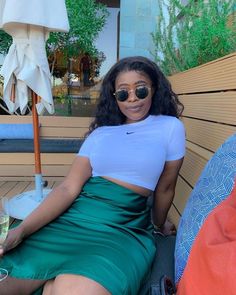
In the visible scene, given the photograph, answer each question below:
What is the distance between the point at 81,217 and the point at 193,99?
1086 millimetres

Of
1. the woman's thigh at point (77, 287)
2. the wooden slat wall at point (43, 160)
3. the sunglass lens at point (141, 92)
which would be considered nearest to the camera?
the woman's thigh at point (77, 287)

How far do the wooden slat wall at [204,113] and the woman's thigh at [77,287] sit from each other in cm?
Answer: 88

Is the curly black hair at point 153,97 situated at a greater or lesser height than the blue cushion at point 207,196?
greater

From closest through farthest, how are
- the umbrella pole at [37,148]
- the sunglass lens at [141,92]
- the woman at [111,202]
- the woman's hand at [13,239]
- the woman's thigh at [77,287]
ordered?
the woman's thigh at [77,287], the woman at [111,202], the woman's hand at [13,239], the sunglass lens at [141,92], the umbrella pole at [37,148]

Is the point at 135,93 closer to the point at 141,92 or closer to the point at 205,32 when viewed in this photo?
the point at 141,92

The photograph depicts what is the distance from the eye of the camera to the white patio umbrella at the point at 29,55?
7.77 ft

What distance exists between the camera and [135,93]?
179 cm

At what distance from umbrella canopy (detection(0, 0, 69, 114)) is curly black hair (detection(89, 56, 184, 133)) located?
0.75 meters

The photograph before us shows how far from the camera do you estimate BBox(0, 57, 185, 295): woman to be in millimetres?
1248

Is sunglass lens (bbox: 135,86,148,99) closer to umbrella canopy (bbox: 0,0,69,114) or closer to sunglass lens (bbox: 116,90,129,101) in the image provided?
sunglass lens (bbox: 116,90,129,101)

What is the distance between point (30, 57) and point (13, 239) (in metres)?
1.66

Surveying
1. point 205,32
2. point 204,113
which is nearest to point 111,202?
point 204,113

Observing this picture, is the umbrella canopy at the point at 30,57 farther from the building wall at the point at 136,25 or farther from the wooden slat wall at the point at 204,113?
the building wall at the point at 136,25

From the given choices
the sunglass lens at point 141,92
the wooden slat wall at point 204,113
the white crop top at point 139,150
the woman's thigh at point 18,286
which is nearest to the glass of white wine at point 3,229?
the woman's thigh at point 18,286
